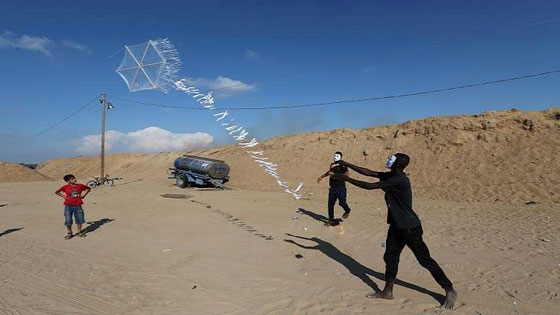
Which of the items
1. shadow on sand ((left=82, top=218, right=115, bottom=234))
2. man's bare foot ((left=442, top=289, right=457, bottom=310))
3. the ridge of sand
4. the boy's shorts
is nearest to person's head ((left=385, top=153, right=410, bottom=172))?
man's bare foot ((left=442, top=289, right=457, bottom=310))

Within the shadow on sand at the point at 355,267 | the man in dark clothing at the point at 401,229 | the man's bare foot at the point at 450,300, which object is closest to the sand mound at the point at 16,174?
the shadow on sand at the point at 355,267

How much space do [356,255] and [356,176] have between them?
1741cm

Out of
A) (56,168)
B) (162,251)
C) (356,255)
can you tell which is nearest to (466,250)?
(356,255)

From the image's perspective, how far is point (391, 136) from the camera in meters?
28.8

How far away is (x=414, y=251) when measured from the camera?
518 cm

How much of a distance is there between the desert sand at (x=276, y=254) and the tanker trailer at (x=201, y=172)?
3.85m

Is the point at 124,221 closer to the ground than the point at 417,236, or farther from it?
closer to the ground

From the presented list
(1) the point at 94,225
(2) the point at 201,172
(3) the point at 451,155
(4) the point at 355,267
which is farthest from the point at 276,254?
(3) the point at 451,155

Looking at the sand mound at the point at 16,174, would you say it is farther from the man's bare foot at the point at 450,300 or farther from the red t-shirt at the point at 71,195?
the man's bare foot at the point at 450,300

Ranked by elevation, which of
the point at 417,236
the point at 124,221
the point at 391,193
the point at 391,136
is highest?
the point at 391,136

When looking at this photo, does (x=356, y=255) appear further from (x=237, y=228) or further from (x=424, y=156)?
(x=424, y=156)

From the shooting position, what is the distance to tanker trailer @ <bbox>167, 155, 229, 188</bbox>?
78.6 feet

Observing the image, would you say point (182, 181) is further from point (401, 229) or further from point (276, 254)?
point (401, 229)

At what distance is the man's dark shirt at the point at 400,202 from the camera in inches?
203
